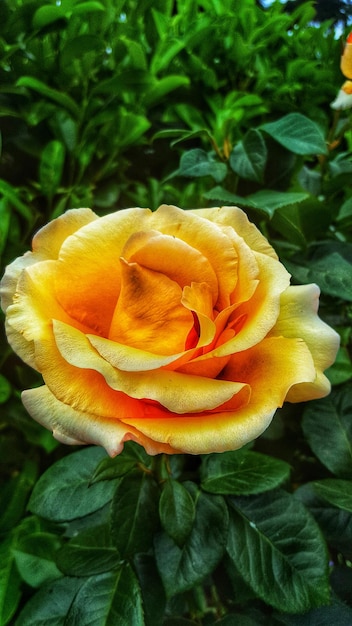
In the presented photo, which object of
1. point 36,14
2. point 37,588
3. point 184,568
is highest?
point 36,14

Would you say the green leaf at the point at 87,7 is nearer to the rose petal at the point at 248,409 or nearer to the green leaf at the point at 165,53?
the green leaf at the point at 165,53

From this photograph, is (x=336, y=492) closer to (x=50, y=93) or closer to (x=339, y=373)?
(x=339, y=373)

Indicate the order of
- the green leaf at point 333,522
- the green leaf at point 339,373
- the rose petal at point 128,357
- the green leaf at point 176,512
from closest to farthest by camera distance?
1. the rose petal at point 128,357
2. the green leaf at point 176,512
3. the green leaf at point 333,522
4. the green leaf at point 339,373

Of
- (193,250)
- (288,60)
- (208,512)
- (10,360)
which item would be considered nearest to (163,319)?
(193,250)

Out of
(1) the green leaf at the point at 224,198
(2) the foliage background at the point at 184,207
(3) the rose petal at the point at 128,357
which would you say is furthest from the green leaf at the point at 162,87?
(3) the rose petal at the point at 128,357

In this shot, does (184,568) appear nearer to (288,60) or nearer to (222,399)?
(222,399)

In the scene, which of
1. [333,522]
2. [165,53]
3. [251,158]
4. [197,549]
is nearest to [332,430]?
[333,522]
